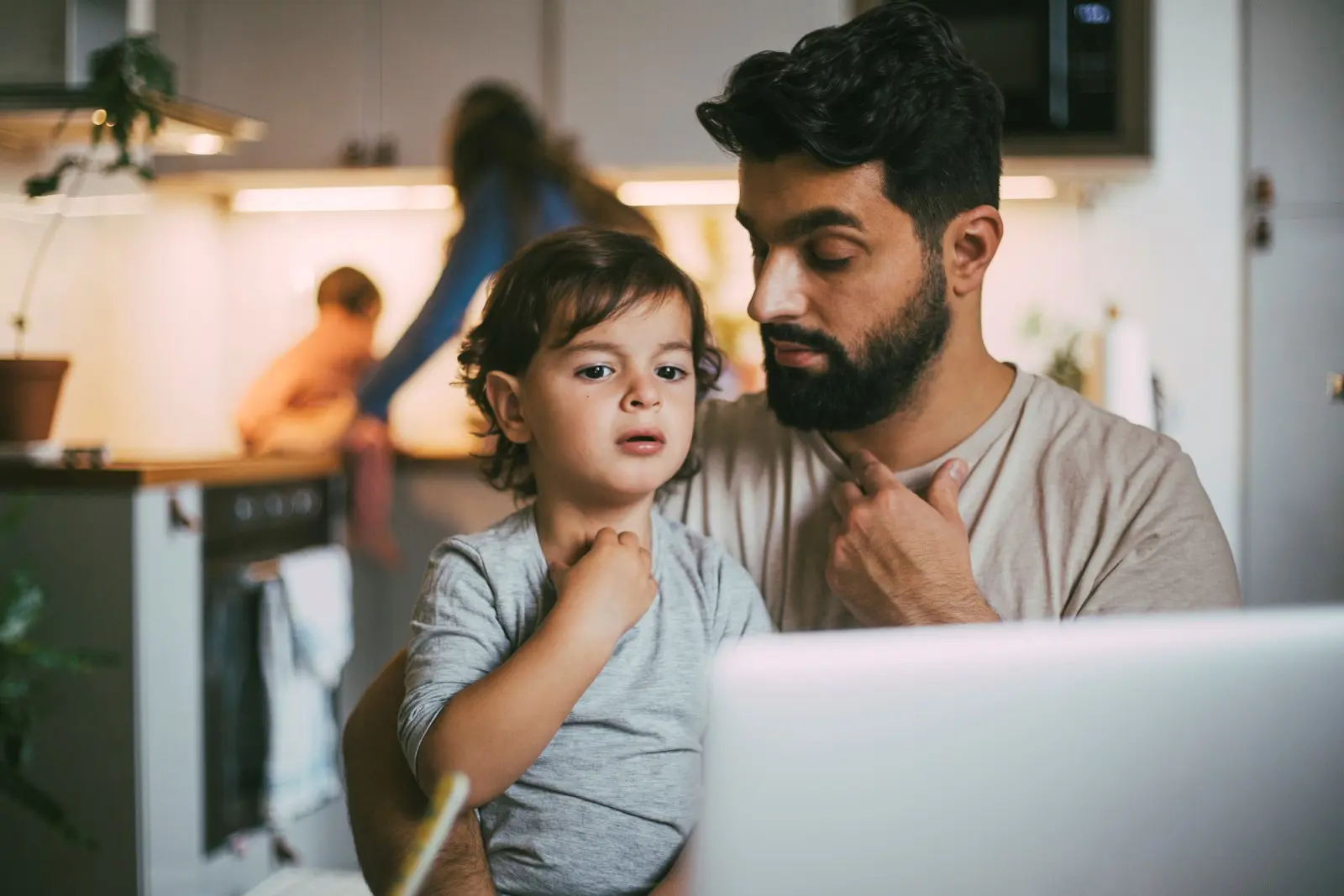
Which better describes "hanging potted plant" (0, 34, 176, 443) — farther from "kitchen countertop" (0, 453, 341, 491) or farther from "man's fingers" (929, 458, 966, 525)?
"man's fingers" (929, 458, 966, 525)

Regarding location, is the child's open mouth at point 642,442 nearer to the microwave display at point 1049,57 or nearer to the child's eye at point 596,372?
the child's eye at point 596,372

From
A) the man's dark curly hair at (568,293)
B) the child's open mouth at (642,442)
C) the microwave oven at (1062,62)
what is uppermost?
the microwave oven at (1062,62)

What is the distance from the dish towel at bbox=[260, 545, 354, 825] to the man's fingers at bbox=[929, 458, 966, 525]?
6.28 feet

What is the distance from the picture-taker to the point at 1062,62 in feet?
11.0

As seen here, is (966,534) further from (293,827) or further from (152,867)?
(293,827)

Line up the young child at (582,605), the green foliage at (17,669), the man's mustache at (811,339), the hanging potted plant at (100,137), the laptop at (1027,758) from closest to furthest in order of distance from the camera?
the laptop at (1027,758), the young child at (582,605), the man's mustache at (811,339), the green foliage at (17,669), the hanging potted plant at (100,137)

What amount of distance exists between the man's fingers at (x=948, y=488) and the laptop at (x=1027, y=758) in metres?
0.56

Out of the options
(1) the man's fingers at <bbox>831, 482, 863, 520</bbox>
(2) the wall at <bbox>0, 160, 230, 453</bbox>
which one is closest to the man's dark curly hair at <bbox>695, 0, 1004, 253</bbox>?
(1) the man's fingers at <bbox>831, 482, 863, 520</bbox>

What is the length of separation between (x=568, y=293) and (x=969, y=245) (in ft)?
1.42

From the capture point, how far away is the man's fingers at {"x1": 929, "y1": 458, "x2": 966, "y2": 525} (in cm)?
117

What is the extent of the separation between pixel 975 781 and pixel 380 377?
2702mm

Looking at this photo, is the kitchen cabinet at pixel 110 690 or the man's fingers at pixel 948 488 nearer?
the man's fingers at pixel 948 488

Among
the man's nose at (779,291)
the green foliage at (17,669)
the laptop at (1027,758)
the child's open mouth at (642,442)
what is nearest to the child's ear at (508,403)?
the child's open mouth at (642,442)

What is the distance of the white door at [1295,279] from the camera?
3.55 meters
